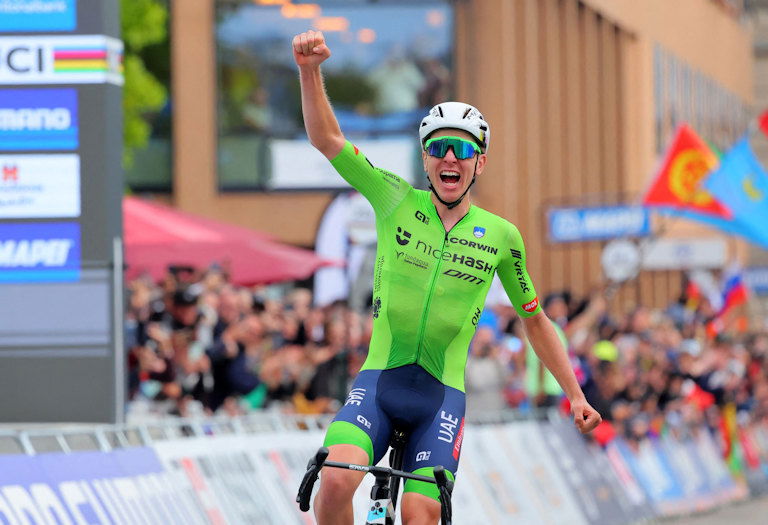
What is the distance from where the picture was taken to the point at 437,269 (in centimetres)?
741

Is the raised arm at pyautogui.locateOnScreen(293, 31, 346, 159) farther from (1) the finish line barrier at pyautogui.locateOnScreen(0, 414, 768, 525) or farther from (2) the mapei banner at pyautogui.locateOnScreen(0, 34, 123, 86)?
(2) the mapei banner at pyautogui.locateOnScreen(0, 34, 123, 86)

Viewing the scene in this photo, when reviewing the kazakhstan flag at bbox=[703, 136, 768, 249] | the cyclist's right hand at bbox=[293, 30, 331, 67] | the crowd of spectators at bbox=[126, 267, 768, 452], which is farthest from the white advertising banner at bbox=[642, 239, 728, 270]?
the cyclist's right hand at bbox=[293, 30, 331, 67]

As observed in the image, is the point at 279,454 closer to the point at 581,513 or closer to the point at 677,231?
the point at 581,513

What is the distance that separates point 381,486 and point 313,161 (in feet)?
84.6

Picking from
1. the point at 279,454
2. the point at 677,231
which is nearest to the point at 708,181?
the point at 279,454

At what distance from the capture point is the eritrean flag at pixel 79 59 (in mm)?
10922

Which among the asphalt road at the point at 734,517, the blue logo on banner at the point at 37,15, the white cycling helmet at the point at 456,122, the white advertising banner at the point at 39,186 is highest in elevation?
the blue logo on banner at the point at 37,15

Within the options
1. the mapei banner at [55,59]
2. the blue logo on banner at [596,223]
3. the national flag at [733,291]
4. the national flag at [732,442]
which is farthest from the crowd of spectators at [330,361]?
the national flag at [733,291]

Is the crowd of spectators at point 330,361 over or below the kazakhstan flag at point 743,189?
below

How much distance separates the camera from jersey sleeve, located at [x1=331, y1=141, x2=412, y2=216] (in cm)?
727

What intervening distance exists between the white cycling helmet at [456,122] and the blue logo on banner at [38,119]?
4129 millimetres

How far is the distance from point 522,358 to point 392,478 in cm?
1051

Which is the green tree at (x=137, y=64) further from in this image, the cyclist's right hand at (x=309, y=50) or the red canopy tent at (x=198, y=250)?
the cyclist's right hand at (x=309, y=50)

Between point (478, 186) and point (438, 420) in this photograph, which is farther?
point (478, 186)
